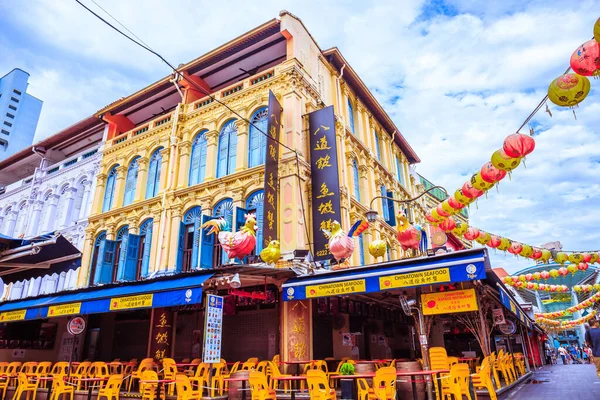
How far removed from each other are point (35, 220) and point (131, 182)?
7466mm

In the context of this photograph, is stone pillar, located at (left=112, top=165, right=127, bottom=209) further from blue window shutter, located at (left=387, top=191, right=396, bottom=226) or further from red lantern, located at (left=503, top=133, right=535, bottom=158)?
red lantern, located at (left=503, top=133, right=535, bottom=158)

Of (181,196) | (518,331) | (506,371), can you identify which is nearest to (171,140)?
(181,196)

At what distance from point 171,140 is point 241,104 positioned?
12.9 ft

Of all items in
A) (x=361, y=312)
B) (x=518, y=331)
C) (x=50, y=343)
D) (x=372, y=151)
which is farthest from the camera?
(x=518, y=331)

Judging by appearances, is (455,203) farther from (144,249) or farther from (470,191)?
(144,249)

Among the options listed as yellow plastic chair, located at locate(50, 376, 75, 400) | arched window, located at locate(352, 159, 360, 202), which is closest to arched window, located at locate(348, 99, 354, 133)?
arched window, located at locate(352, 159, 360, 202)

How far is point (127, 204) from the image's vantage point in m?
18.6

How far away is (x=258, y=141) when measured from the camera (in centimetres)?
1534

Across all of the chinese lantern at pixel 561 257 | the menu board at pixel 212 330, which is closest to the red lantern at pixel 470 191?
the menu board at pixel 212 330

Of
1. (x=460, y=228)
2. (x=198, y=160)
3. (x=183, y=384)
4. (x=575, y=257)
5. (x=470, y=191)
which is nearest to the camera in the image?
(x=183, y=384)

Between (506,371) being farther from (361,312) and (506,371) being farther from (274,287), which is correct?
(274,287)

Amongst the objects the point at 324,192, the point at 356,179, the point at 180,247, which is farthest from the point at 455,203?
the point at 180,247

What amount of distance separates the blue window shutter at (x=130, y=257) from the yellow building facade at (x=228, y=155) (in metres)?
0.15

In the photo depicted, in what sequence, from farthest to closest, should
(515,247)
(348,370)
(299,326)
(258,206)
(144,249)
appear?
(144,249)
(515,247)
(258,206)
(299,326)
(348,370)
